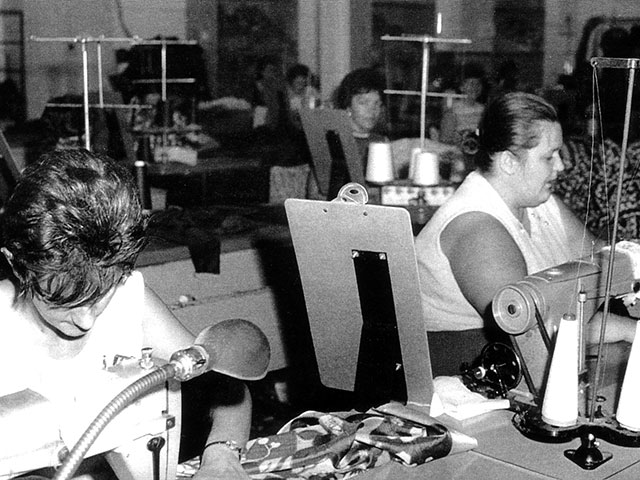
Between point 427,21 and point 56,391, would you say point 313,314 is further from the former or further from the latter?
point 427,21

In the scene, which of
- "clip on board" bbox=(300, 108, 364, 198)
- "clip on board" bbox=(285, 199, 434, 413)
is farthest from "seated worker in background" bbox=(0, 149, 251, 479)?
"clip on board" bbox=(300, 108, 364, 198)

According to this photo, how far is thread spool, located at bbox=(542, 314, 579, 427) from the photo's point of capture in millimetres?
1765


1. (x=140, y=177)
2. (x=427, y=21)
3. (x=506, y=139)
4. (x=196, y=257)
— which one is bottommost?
(x=196, y=257)

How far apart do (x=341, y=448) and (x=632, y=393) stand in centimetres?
57

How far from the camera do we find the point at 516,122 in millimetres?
2576

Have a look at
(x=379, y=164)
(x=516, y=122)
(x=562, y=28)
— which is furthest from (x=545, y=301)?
(x=562, y=28)

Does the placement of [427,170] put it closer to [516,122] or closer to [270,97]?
[516,122]

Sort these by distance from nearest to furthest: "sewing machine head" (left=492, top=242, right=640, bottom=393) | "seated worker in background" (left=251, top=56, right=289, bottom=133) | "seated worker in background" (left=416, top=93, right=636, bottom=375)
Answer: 1. "sewing machine head" (left=492, top=242, right=640, bottom=393)
2. "seated worker in background" (left=416, top=93, right=636, bottom=375)
3. "seated worker in background" (left=251, top=56, right=289, bottom=133)

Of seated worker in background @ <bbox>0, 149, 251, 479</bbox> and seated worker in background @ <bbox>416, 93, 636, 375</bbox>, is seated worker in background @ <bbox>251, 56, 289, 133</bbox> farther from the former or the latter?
seated worker in background @ <bbox>0, 149, 251, 479</bbox>

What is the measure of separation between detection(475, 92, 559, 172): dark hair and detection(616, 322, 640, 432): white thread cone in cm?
92

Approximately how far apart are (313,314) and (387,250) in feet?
0.92

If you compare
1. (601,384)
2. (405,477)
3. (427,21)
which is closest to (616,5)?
(427,21)

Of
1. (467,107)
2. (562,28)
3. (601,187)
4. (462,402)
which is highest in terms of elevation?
(562,28)

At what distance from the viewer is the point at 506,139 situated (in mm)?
2588
